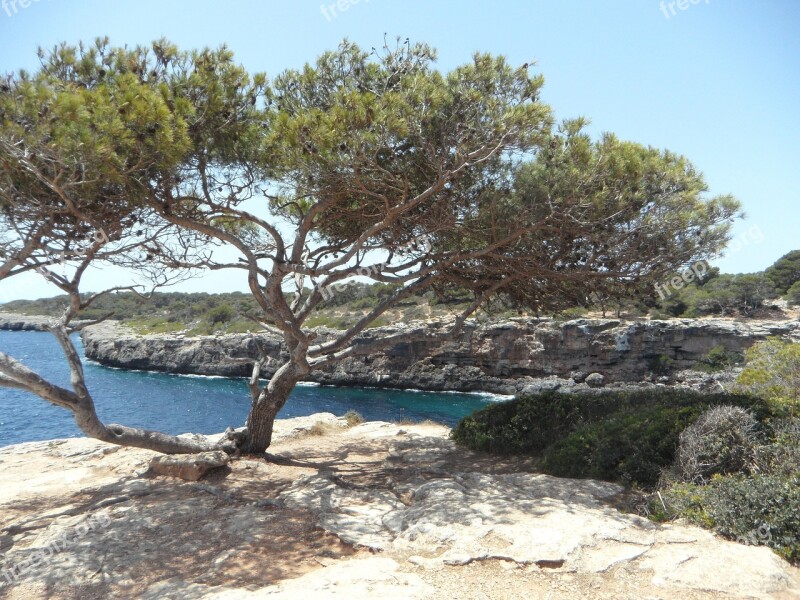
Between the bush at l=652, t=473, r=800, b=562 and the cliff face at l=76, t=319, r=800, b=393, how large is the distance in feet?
97.7

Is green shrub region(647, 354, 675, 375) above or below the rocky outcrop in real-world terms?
below

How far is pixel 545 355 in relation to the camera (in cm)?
4138

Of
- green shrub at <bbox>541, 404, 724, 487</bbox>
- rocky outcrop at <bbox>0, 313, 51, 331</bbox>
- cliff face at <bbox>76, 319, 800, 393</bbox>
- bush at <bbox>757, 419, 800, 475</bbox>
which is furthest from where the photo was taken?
rocky outcrop at <bbox>0, 313, 51, 331</bbox>

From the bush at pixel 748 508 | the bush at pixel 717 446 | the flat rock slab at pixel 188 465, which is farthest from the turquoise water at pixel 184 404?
the bush at pixel 748 508

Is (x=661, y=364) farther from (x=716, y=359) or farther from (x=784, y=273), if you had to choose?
(x=784, y=273)

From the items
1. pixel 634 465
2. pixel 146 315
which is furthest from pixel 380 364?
pixel 634 465

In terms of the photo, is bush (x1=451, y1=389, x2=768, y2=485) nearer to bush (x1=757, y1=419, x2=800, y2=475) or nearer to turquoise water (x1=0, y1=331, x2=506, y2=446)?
bush (x1=757, y1=419, x2=800, y2=475)

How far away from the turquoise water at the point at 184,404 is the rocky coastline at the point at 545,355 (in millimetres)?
1616

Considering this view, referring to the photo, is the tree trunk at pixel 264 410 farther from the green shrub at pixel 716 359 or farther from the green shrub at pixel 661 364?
the green shrub at pixel 661 364

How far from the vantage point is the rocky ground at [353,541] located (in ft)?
14.6

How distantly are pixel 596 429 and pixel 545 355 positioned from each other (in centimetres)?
3427

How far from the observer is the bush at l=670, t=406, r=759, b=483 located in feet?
20.6

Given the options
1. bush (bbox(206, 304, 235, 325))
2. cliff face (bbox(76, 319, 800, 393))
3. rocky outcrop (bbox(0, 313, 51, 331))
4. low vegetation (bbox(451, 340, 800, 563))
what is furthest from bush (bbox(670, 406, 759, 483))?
rocky outcrop (bbox(0, 313, 51, 331))

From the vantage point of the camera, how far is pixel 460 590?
14.2 ft
